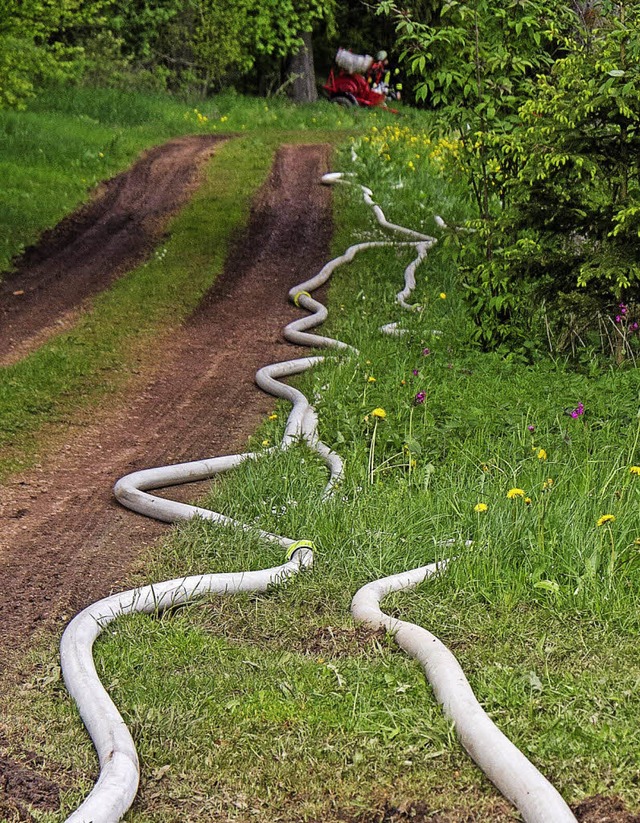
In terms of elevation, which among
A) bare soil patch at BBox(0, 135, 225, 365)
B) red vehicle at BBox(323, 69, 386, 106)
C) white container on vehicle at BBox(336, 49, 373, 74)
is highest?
white container on vehicle at BBox(336, 49, 373, 74)

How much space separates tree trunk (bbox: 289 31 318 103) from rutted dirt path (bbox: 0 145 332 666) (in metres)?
13.2

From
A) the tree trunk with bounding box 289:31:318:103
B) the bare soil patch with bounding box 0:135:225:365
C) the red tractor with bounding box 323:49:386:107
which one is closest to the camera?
the bare soil patch with bounding box 0:135:225:365

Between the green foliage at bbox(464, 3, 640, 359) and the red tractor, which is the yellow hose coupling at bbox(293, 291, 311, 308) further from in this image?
the red tractor

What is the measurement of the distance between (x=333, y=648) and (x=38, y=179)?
37.5 ft

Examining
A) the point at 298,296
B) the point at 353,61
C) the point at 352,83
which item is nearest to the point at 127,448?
the point at 298,296

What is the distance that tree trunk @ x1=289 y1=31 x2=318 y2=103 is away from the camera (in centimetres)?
2361

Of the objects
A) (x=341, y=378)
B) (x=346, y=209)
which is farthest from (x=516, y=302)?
(x=346, y=209)

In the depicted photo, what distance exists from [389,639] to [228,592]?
78 centimetres

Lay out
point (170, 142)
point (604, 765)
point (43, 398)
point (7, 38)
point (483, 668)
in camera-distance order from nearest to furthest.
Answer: point (604, 765) < point (483, 668) < point (43, 398) < point (7, 38) < point (170, 142)

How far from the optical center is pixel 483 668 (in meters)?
3.71

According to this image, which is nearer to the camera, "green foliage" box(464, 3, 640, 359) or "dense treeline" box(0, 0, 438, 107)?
"green foliage" box(464, 3, 640, 359)

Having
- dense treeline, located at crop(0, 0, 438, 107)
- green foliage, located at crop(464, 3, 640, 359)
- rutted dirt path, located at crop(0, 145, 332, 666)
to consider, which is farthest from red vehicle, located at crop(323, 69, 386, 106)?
green foliage, located at crop(464, 3, 640, 359)

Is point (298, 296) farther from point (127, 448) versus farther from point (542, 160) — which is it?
point (127, 448)

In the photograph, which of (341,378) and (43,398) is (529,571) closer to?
(341,378)
